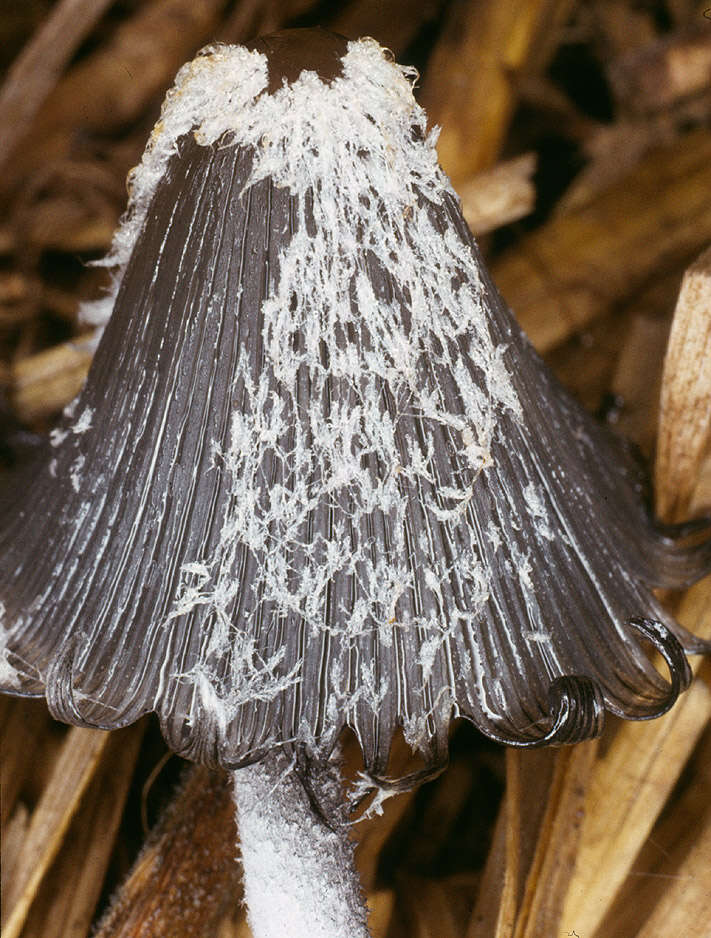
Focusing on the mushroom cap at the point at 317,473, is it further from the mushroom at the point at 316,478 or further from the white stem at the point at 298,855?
the white stem at the point at 298,855

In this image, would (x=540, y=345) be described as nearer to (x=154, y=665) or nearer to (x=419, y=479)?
(x=419, y=479)

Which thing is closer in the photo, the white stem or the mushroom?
the mushroom

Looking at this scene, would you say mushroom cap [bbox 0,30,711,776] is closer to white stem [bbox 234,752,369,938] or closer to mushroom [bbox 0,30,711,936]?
mushroom [bbox 0,30,711,936]

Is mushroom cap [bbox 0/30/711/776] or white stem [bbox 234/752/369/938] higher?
mushroom cap [bbox 0/30/711/776]

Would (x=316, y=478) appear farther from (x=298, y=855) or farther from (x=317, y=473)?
(x=298, y=855)

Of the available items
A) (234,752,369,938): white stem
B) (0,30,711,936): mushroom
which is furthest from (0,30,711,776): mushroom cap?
(234,752,369,938): white stem

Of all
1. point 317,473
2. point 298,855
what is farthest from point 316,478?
point 298,855

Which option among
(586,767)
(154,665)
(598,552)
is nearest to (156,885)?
(154,665)
